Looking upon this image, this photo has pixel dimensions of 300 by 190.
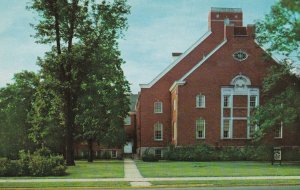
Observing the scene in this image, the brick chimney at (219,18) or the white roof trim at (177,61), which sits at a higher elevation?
the brick chimney at (219,18)

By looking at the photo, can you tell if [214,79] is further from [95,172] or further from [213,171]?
[95,172]

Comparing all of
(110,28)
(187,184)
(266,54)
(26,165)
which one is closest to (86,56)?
(110,28)

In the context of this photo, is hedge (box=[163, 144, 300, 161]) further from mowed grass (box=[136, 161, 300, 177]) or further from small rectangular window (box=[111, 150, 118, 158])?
small rectangular window (box=[111, 150, 118, 158])

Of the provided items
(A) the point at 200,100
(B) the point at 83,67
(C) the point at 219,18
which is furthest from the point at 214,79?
(B) the point at 83,67

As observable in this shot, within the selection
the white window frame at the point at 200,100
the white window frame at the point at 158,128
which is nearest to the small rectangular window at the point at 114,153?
the white window frame at the point at 158,128

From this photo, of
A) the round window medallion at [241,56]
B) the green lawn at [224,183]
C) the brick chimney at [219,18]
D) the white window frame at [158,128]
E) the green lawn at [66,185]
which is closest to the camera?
the green lawn at [66,185]

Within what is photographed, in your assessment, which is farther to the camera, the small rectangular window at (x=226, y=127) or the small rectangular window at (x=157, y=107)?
the small rectangular window at (x=157, y=107)

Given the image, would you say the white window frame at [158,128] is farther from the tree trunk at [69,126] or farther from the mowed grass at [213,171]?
the mowed grass at [213,171]

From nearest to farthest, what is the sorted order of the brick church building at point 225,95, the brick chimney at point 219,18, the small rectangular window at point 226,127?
the brick church building at point 225,95 < the small rectangular window at point 226,127 < the brick chimney at point 219,18

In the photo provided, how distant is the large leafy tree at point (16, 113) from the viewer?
66.8 m

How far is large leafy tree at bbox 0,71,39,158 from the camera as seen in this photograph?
219 feet

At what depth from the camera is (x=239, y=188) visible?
19125mm

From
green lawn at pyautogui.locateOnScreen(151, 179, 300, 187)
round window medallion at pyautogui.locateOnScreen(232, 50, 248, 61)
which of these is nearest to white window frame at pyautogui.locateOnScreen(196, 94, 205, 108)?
round window medallion at pyautogui.locateOnScreen(232, 50, 248, 61)

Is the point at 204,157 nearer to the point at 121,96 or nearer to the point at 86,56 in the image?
the point at 121,96
